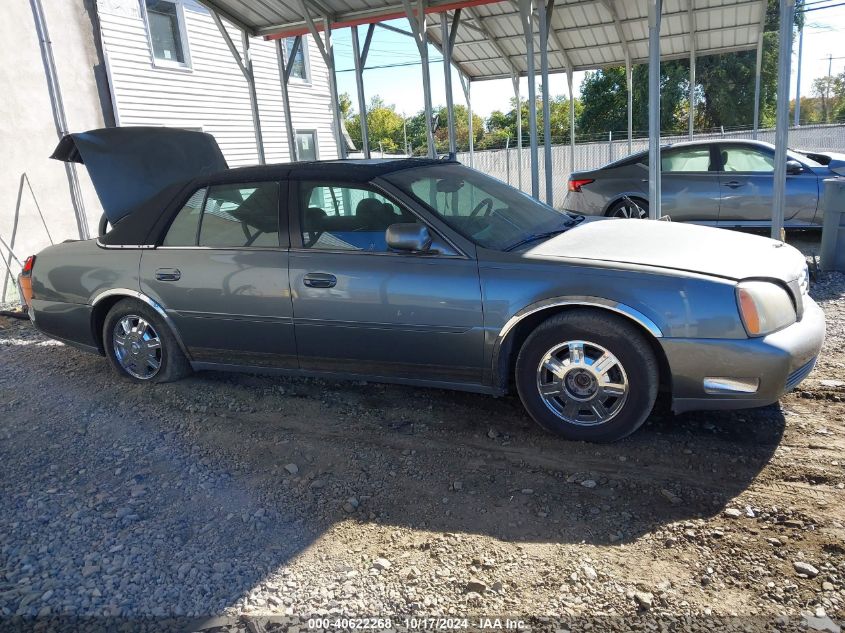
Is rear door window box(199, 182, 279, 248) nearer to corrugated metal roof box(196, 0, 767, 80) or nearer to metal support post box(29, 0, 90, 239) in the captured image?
corrugated metal roof box(196, 0, 767, 80)

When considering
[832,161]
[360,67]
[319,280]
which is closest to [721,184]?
[832,161]

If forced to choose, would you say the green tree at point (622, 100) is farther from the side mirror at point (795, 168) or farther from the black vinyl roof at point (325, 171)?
the black vinyl roof at point (325, 171)

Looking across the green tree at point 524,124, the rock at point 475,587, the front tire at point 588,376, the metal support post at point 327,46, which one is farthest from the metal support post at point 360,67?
the green tree at point 524,124

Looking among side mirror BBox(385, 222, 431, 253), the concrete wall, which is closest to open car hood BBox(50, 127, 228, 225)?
side mirror BBox(385, 222, 431, 253)

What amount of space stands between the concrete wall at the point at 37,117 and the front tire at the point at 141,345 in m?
6.17

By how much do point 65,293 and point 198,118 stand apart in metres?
9.87

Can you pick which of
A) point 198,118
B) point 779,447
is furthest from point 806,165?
point 198,118

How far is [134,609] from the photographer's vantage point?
2.45 m

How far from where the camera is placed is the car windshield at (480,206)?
12.7 ft

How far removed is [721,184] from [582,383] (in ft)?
21.8

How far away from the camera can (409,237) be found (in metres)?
3.63

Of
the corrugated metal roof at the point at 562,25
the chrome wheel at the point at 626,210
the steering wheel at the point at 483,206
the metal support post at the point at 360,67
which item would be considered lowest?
the chrome wheel at the point at 626,210

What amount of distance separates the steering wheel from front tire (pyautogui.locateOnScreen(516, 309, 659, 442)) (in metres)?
0.94

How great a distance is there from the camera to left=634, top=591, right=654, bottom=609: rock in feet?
7.59
